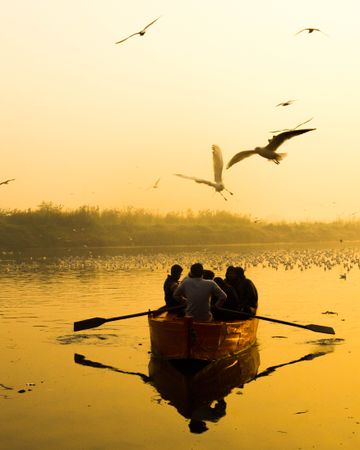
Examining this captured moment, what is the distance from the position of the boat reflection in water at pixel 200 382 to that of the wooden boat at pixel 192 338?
7.1 inches

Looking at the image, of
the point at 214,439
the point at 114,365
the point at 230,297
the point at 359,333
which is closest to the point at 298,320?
the point at 359,333

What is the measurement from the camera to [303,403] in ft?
44.4

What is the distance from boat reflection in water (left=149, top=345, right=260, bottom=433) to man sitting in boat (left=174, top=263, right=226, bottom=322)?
3.54 feet

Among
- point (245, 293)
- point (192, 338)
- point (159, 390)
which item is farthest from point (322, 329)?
point (159, 390)

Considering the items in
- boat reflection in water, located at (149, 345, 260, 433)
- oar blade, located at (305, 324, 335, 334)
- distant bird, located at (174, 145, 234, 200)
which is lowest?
boat reflection in water, located at (149, 345, 260, 433)

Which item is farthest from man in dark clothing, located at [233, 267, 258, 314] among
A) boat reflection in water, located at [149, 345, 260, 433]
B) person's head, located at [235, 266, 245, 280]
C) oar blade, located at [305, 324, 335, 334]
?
oar blade, located at [305, 324, 335, 334]

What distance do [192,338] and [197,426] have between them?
11.2 ft

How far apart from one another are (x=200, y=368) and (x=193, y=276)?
188 centimetres

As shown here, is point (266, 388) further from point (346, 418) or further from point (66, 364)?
point (66, 364)

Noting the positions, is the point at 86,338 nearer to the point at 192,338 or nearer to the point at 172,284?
the point at 172,284

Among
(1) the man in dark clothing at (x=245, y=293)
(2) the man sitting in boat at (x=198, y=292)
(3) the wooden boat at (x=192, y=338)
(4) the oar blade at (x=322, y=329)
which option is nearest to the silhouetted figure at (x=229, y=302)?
(1) the man in dark clothing at (x=245, y=293)

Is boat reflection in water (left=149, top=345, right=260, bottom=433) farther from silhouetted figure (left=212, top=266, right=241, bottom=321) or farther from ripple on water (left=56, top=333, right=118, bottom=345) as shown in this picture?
ripple on water (left=56, top=333, right=118, bottom=345)

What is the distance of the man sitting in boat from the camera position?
1587 centimetres

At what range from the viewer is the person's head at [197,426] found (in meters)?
11.7
